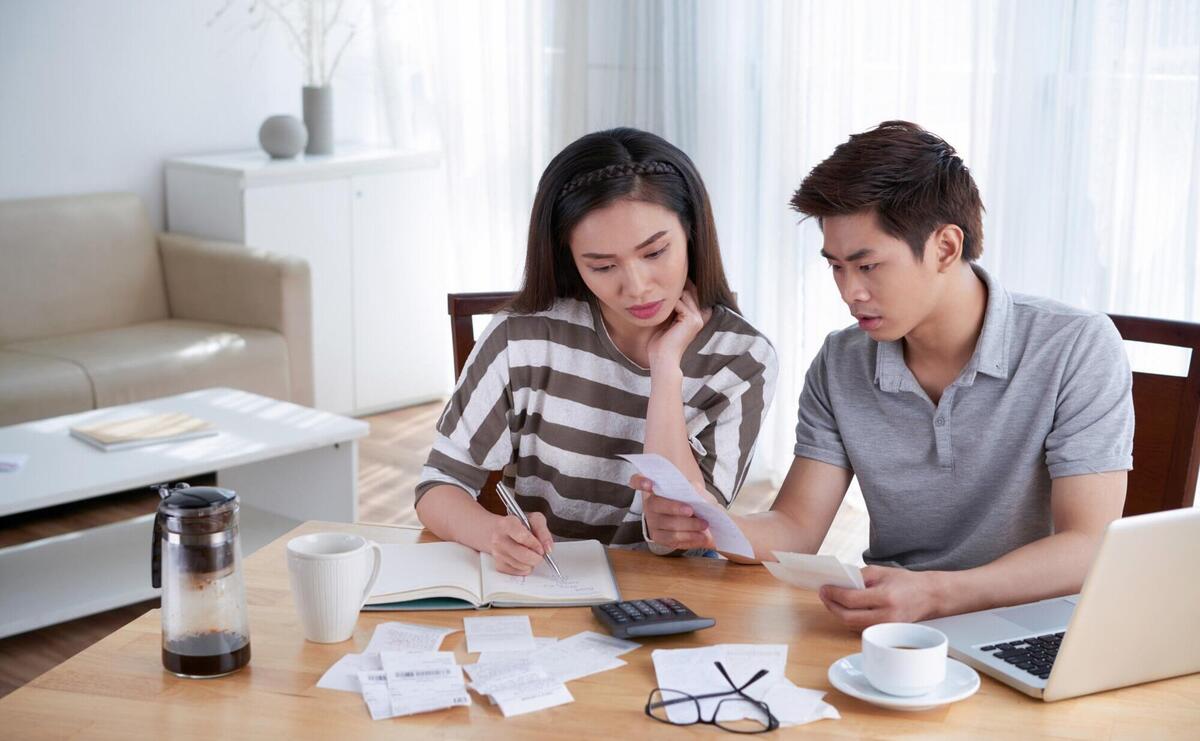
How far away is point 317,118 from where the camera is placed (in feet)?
15.5

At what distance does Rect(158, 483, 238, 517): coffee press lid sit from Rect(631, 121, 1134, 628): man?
482 millimetres

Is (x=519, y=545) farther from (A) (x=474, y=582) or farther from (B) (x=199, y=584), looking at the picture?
(B) (x=199, y=584)

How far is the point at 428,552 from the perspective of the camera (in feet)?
5.27

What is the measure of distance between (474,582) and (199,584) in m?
0.33

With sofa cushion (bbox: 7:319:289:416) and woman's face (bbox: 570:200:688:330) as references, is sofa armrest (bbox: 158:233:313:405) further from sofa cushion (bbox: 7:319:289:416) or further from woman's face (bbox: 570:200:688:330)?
woman's face (bbox: 570:200:688:330)

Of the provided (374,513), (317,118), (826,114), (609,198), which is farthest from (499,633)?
(317,118)

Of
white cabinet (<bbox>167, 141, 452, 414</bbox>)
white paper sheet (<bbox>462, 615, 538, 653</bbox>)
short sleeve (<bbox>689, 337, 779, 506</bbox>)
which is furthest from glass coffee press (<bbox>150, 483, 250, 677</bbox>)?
white cabinet (<bbox>167, 141, 452, 414</bbox>)

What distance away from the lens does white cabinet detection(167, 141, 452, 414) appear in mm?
4414

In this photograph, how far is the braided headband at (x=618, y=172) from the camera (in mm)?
1709

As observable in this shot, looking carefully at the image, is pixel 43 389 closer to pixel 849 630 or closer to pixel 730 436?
pixel 730 436

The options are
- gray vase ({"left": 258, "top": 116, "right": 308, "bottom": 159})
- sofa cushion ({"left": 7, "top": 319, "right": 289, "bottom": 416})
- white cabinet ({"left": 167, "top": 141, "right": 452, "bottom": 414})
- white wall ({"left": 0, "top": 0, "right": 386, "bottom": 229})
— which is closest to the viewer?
sofa cushion ({"left": 7, "top": 319, "right": 289, "bottom": 416})

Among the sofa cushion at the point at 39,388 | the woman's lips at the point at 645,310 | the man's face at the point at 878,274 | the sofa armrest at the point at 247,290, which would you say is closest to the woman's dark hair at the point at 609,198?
the woman's lips at the point at 645,310

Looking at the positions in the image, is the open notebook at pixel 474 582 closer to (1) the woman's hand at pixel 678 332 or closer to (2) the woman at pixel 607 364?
(2) the woman at pixel 607 364

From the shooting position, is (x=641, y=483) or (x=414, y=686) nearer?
(x=414, y=686)
